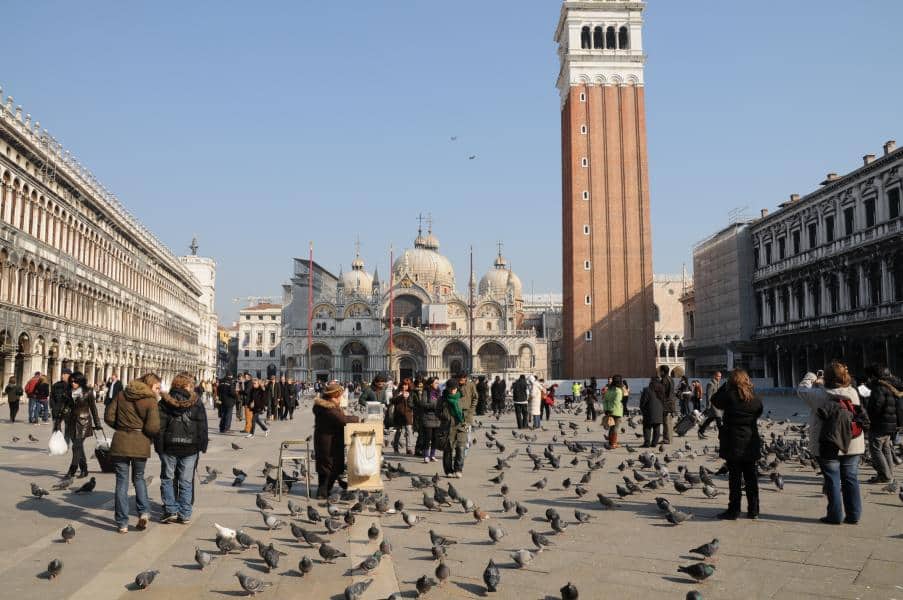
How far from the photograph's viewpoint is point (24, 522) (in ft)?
25.3

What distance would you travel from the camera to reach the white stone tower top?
172 feet

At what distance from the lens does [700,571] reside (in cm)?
560

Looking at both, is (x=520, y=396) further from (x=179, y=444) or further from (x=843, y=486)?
(x=179, y=444)

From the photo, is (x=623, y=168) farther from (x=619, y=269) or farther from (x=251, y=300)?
(x=251, y=300)

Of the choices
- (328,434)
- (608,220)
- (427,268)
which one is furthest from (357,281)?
(328,434)

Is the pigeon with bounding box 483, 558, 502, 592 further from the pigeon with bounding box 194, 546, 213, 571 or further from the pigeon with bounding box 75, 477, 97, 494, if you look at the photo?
the pigeon with bounding box 75, 477, 97, 494

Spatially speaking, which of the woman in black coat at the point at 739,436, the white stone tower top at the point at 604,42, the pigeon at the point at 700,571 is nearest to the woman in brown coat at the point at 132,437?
the pigeon at the point at 700,571

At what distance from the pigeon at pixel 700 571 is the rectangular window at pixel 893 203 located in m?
31.1

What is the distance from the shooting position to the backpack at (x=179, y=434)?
7.65m

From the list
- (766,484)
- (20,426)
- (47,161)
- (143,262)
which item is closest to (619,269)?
(143,262)

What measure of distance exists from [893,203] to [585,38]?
2683 cm

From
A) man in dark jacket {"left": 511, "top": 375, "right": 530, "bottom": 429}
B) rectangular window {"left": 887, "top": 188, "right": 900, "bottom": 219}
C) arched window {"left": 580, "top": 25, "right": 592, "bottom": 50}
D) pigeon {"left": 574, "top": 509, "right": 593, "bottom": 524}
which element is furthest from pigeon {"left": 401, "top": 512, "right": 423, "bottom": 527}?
arched window {"left": 580, "top": 25, "right": 592, "bottom": 50}

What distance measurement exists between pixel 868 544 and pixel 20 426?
20.0 m

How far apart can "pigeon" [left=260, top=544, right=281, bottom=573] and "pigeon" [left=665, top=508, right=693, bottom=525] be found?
379 centimetres
